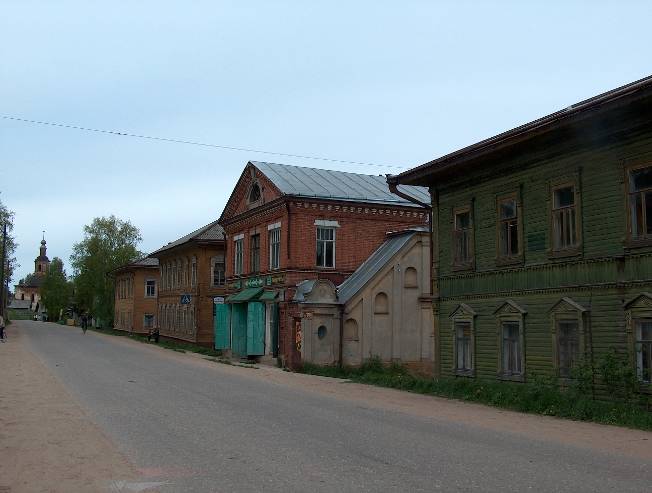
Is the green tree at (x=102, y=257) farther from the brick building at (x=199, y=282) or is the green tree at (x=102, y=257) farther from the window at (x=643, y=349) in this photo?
the window at (x=643, y=349)

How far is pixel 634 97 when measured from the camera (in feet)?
45.4

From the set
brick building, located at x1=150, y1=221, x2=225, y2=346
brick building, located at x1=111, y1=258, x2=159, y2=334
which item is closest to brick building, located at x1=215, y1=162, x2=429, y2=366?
brick building, located at x1=150, y1=221, x2=225, y2=346

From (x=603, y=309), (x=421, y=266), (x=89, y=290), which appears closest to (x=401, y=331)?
(x=421, y=266)

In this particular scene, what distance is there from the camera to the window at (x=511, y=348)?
60.4 ft

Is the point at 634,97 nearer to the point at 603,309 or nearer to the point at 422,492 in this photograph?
the point at 603,309

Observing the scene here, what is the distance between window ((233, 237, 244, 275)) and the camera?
3822cm

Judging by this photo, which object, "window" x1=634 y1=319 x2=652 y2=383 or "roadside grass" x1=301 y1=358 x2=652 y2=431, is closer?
"roadside grass" x1=301 y1=358 x2=652 y2=431

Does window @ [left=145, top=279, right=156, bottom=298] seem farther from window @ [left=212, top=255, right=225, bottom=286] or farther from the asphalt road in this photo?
the asphalt road

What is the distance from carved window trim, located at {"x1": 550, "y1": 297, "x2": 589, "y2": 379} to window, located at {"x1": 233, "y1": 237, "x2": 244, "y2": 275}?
75.2ft

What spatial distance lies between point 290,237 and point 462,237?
11798 mm

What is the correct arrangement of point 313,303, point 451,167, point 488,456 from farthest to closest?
point 313,303, point 451,167, point 488,456

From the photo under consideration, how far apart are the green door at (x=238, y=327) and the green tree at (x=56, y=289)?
8238 cm

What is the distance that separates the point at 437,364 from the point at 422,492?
1435 cm

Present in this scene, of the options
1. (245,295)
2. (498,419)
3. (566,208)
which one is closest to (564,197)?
(566,208)
